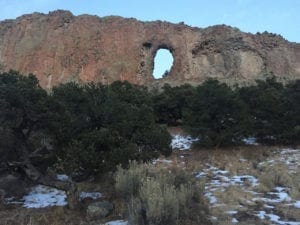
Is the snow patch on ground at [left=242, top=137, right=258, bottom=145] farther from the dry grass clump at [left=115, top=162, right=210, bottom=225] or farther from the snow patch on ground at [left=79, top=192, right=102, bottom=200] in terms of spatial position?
the snow patch on ground at [left=79, top=192, right=102, bottom=200]

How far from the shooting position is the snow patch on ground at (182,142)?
17.6 m

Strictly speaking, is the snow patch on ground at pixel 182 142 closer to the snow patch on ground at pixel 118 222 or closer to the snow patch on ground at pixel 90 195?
the snow patch on ground at pixel 90 195

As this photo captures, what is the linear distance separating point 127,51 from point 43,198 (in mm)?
42201

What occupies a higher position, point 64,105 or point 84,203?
point 64,105

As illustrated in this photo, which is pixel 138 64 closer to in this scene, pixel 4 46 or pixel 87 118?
pixel 4 46

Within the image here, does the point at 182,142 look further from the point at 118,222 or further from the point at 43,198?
the point at 118,222

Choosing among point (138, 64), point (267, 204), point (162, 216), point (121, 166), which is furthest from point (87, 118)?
point (138, 64)

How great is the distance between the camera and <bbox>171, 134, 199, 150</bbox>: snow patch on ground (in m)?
17.6

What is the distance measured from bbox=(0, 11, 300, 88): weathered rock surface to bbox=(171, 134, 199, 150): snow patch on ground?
31.0 m

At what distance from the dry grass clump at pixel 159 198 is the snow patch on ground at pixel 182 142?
7151mm

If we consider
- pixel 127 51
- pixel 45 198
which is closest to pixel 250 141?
pixel 45 198

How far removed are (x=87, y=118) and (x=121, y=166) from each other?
160cm

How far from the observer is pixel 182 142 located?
1831 centimetres

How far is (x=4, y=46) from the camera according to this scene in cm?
5550
